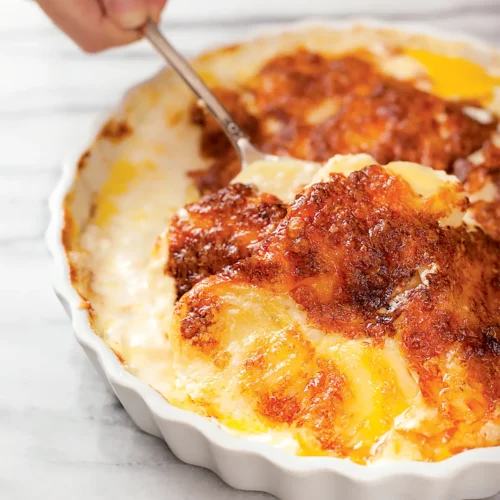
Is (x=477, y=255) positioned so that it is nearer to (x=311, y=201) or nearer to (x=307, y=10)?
(x=311, y=201)

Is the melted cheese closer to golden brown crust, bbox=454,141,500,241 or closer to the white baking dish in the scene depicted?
golden brown crust, bbox=454,141,500,241

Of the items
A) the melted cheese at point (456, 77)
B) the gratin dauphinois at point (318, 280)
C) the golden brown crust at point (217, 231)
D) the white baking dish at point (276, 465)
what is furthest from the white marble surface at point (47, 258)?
the melted cheese at point (456, 77)

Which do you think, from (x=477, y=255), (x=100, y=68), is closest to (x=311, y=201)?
(x=477, y=255)

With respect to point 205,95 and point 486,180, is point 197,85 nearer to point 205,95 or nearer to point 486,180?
point 205,95

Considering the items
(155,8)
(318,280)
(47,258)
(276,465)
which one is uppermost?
(155,8)

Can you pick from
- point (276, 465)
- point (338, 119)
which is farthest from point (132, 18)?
point (276, 465)

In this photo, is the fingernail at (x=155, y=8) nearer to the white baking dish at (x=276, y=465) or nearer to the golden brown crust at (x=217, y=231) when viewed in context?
the golden brown crust at (x=217, y=231)

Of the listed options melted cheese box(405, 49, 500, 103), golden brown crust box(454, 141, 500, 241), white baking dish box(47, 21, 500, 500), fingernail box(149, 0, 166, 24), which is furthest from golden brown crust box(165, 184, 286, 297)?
melted cheese box(405, 49, 500, 103)
